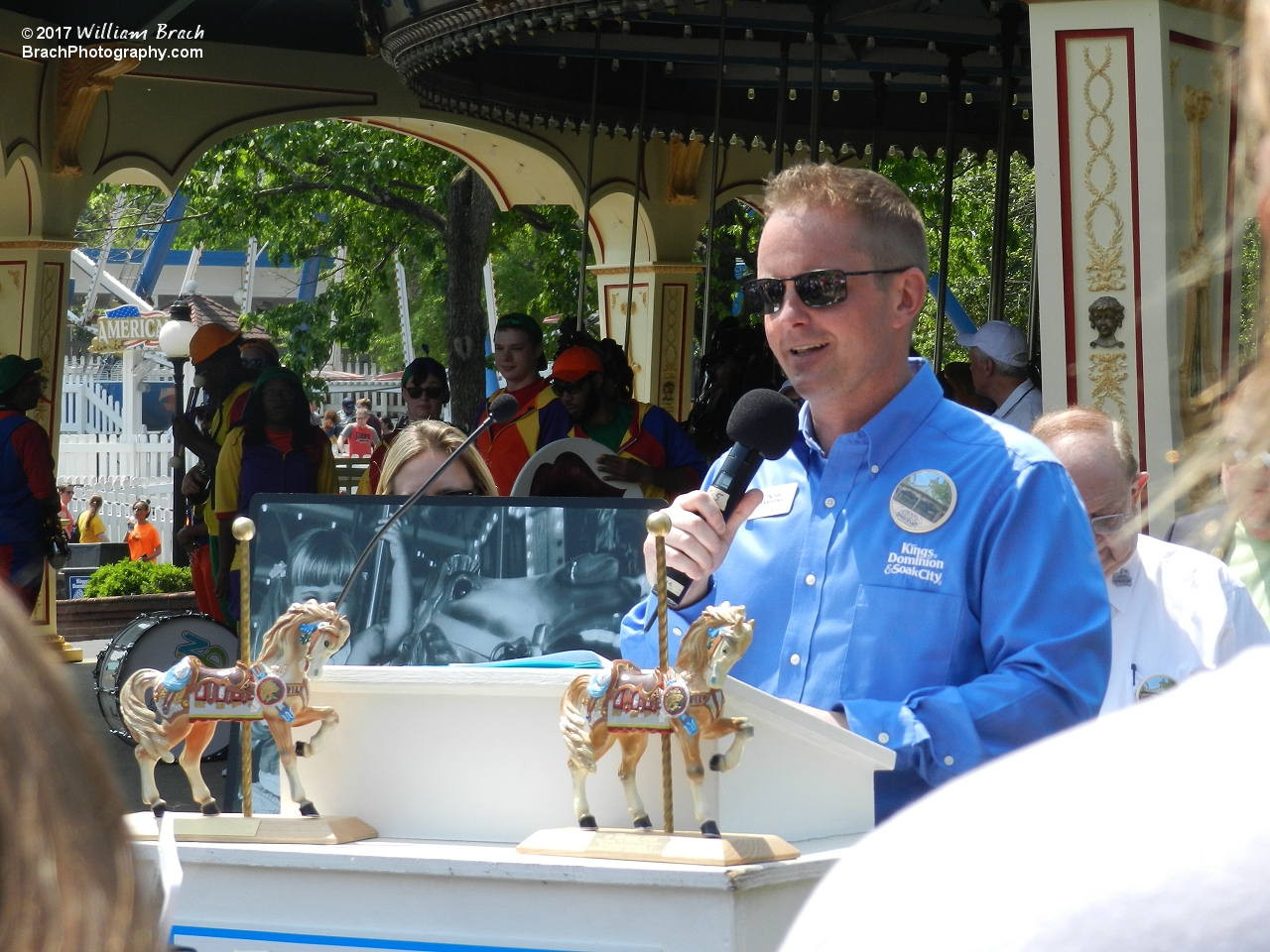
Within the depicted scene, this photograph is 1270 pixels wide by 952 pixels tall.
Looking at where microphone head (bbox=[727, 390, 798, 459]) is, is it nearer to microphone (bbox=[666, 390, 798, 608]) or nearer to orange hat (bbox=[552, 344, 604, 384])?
microphone (bbox=[666, 390, 798, 608])

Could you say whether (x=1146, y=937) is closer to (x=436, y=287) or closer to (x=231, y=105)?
(x=231, y=105)

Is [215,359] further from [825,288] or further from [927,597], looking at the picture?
[927,597]

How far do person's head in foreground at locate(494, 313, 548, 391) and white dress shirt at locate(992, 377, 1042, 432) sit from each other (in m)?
2.17

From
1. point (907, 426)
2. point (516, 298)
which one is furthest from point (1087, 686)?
point (516, 298)

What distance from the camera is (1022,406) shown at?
23.0 ft

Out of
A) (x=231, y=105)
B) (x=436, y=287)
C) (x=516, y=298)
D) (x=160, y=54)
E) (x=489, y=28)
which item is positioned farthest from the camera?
(x=516, y=298)

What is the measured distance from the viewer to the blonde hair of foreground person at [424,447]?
163 inches

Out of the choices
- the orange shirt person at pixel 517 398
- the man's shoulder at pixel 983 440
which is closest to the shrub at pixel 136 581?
the orange shirt person at pixel 517 398

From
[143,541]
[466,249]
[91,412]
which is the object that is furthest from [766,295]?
[91,412]

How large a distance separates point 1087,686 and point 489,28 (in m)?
6.07

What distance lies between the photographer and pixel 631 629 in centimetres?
243

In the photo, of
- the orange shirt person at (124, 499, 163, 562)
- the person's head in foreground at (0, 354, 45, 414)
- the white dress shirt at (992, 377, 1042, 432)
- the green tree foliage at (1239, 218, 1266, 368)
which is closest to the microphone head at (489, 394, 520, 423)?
the green tree foliage at (1239, 218, 1266, 368)

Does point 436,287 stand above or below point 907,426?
above

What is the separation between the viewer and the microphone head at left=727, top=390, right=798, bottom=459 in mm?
2330
